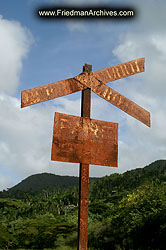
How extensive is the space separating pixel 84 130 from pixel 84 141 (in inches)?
8.0

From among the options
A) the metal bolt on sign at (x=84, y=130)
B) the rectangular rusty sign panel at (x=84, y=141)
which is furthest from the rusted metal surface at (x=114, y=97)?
the rectangular rusty sign panel at (x=84, y=141)

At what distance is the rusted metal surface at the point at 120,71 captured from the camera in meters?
5.90

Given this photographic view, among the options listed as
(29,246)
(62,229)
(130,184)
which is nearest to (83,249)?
(62,229)

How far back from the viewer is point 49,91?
5.39 metres

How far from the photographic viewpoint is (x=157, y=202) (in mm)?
23047

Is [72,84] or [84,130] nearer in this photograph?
[84,130]

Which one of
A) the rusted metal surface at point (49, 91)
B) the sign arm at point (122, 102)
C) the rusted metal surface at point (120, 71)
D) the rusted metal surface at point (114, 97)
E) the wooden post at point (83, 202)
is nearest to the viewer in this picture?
the wooden post at point (83, 202)

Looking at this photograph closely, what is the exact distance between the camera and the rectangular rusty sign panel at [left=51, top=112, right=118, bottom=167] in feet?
16.9

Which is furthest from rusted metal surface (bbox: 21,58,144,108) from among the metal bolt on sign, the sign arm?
the sign arm

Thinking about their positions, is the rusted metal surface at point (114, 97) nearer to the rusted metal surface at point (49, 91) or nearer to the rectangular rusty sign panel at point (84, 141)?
the rusted metal surface at point (49, 91)

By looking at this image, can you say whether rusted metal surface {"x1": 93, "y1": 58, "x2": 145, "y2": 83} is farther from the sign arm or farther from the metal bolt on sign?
the sign arm

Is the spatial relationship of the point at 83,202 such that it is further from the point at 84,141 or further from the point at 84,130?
the point at 84,130

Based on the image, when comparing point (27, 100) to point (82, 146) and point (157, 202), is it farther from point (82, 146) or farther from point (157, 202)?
point (157, 202)

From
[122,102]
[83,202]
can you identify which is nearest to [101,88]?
[122,102]
